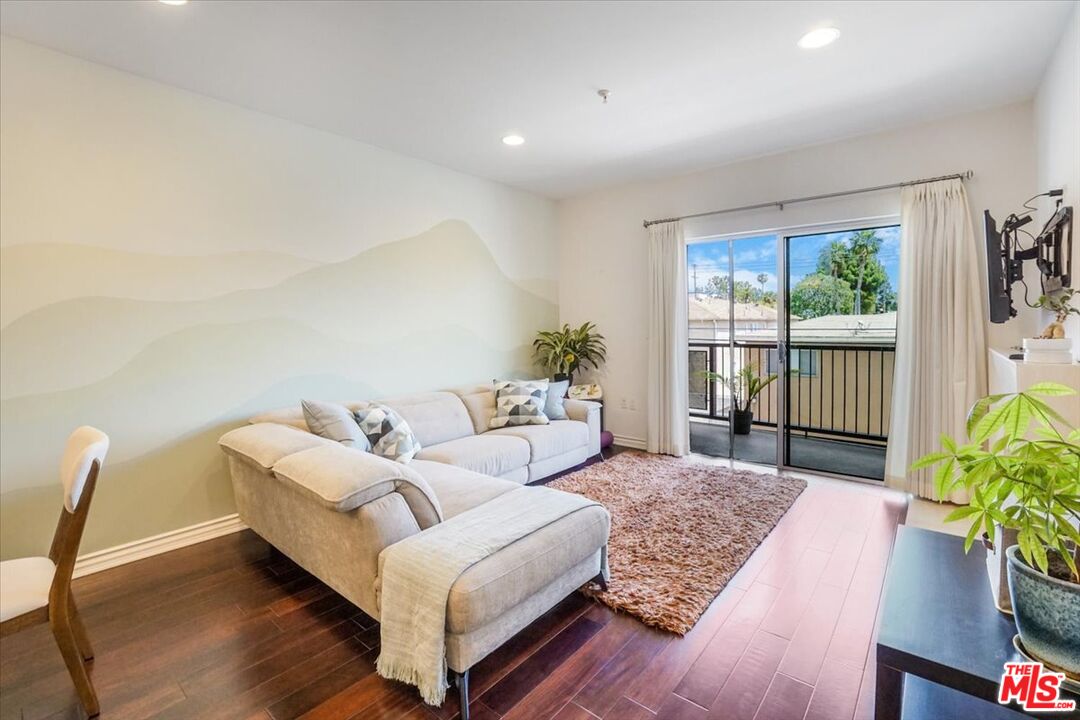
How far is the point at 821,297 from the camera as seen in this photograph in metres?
4.25

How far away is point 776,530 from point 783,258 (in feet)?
7.85

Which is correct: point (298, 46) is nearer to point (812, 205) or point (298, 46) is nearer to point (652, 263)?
point (652, 263)

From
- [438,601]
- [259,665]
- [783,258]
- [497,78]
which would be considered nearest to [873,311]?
[783,258]

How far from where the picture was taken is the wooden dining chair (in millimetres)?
1562

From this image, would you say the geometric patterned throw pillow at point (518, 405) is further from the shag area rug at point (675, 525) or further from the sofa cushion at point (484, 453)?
the shag area rug at point (675, 525)

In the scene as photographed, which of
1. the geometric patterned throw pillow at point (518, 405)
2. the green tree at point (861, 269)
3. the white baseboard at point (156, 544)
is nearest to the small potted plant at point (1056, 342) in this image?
the green tree at point (861, 269)

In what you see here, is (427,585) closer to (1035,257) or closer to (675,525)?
(675,525)

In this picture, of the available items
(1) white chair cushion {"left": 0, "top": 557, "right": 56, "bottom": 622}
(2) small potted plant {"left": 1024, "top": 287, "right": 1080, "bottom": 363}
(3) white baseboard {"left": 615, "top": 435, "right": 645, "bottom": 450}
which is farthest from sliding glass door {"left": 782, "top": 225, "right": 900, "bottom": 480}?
(1) white chair cushion {"left": 0, "top": 557, "right": 56, "bottom": 622}

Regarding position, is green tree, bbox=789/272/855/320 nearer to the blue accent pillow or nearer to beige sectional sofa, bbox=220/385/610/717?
the blue accent pillow

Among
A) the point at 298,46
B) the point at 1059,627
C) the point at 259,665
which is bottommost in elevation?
the point at 259,665

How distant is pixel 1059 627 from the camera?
1097mm

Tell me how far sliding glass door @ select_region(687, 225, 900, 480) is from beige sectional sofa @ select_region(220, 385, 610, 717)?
302 cm

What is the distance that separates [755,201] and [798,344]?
1384 mm

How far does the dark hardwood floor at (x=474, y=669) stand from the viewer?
5.48ft
